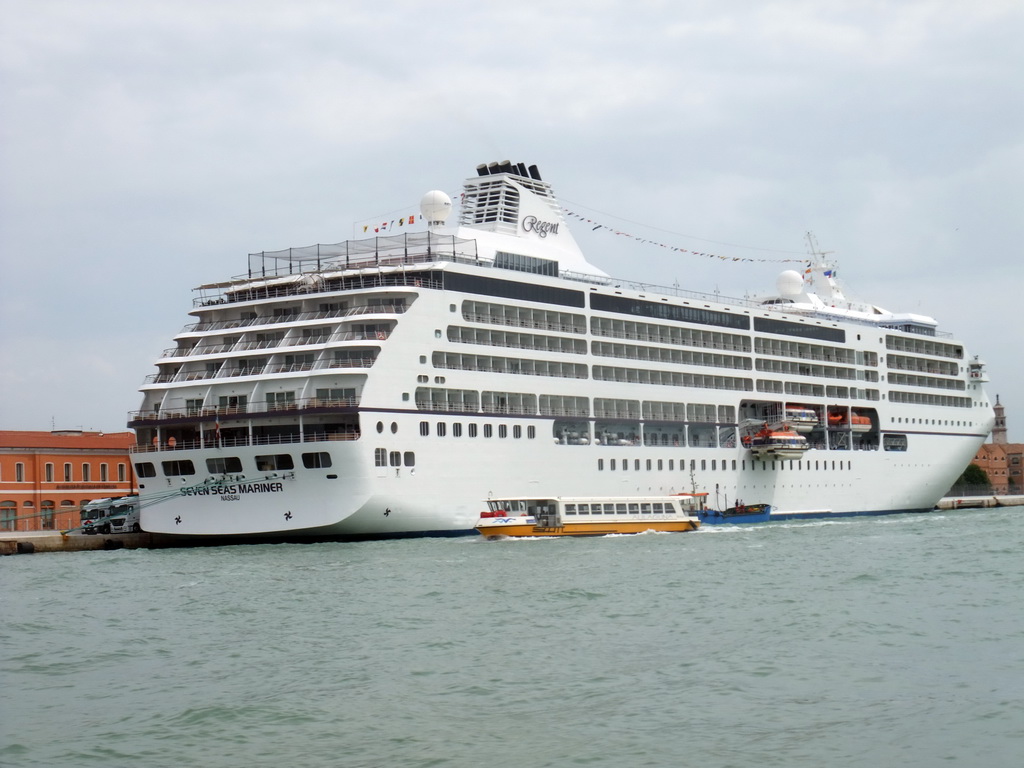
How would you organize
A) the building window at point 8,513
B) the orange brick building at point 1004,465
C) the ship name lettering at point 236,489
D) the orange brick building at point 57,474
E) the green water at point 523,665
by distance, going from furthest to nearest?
the orange brick building at point 1004,465 → the orange brick building at point 57,474 → the building window at point 8,513 → the ship name lettering at point 236,489 → the green water at point 523,665

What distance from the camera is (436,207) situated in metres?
62.7

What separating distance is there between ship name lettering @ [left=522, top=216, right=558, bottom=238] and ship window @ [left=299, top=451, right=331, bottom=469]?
2151 cm

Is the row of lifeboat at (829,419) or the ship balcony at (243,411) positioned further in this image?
the row of lifeboat at (829,419)

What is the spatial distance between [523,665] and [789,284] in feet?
214

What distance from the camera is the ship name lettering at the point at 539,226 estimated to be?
66.0m

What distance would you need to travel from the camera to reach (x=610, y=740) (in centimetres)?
1750

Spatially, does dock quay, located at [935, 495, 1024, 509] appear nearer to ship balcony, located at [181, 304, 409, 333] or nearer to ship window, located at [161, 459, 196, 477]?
ship balcony, located at [181, 304, 409, 333]

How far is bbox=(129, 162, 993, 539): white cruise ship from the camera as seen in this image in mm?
50562

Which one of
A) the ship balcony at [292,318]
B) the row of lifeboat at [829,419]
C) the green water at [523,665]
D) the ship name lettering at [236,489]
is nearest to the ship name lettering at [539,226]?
the ship balcony at [292,318]

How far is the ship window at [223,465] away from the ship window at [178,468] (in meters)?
0.97

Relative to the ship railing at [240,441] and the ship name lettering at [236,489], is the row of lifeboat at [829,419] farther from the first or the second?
the ship name lettering at [236,489]

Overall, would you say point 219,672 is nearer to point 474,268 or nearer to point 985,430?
point 474,268

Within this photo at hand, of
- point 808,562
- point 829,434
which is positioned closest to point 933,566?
point 808,562

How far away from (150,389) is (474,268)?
50.7ft
